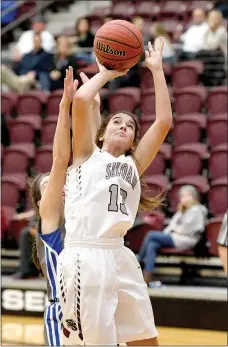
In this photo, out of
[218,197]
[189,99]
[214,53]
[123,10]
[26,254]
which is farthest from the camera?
[123,10]

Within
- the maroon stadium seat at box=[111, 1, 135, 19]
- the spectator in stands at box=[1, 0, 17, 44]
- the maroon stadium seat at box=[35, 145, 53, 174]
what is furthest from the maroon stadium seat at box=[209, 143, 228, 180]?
the spectator in stands at box=[1, 0, 17, 44]

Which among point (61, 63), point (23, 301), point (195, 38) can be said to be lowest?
point (23, 301)

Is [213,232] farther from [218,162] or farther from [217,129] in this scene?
[217,129]

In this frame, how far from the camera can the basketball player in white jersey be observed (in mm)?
2910

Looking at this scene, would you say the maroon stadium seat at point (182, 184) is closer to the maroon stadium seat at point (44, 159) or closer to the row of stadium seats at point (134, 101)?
the row of stadium seats at point (134, 101)

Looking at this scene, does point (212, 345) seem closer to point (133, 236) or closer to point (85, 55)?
point (133, 236)

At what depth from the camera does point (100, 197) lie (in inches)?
117

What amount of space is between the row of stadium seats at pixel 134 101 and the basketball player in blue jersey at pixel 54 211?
16.4ft

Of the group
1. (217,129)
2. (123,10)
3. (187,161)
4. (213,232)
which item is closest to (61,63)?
(217,129)

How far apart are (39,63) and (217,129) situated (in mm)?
2860

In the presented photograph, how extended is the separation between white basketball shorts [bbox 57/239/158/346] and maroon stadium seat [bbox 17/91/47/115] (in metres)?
6.18

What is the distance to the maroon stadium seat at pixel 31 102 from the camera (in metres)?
9.05

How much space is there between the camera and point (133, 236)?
6957mm

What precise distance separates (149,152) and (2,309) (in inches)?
155
